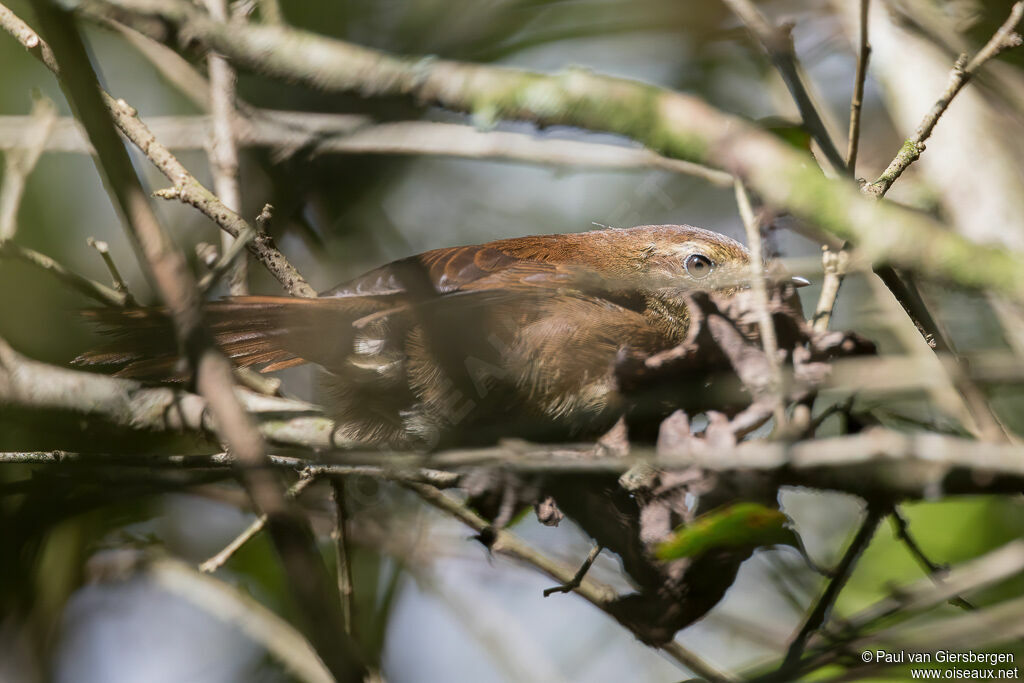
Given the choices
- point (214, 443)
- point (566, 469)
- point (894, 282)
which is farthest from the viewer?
point (214, 443)

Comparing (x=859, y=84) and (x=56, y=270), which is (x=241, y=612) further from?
(x=859, y=84)

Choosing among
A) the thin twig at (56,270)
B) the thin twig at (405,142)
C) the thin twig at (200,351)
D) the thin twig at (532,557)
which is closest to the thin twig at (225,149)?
the thin twig at (405,142)

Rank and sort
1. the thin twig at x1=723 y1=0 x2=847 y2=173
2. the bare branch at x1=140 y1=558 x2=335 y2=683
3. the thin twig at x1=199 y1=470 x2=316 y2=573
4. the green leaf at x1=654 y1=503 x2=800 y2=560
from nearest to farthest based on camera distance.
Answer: the green leaf at x1=654 y1=503 x2=800 y2=560 → the thin twig at x1=199 y1=470 x2=316 y2=573 → the thin twig at x1=723 y1=0 x2=847 y2=173 → the bare branch at x1=140 y1=558 x2=335 y2=683

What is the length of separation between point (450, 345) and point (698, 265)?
4.23ft

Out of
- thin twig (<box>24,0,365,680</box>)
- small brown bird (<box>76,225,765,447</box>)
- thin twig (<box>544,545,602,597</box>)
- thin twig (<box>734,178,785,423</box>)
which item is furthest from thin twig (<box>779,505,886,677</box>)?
thin twig (<box>24,0,365,680</box>)

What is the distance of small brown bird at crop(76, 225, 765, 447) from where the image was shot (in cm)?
246

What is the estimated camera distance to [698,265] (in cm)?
338

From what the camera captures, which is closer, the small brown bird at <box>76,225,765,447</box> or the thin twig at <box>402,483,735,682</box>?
the thin twig at <box>402,483,735,682</box>

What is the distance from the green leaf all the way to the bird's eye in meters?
1.59

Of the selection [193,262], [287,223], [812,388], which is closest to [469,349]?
[812,388]

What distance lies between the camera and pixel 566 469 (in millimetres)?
1832

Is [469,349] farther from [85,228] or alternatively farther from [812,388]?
[85,228]

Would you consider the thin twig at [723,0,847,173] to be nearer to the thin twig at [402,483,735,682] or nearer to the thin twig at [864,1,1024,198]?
the thin twig at [864,1,1024,198]

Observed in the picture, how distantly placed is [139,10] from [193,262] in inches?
50.7
